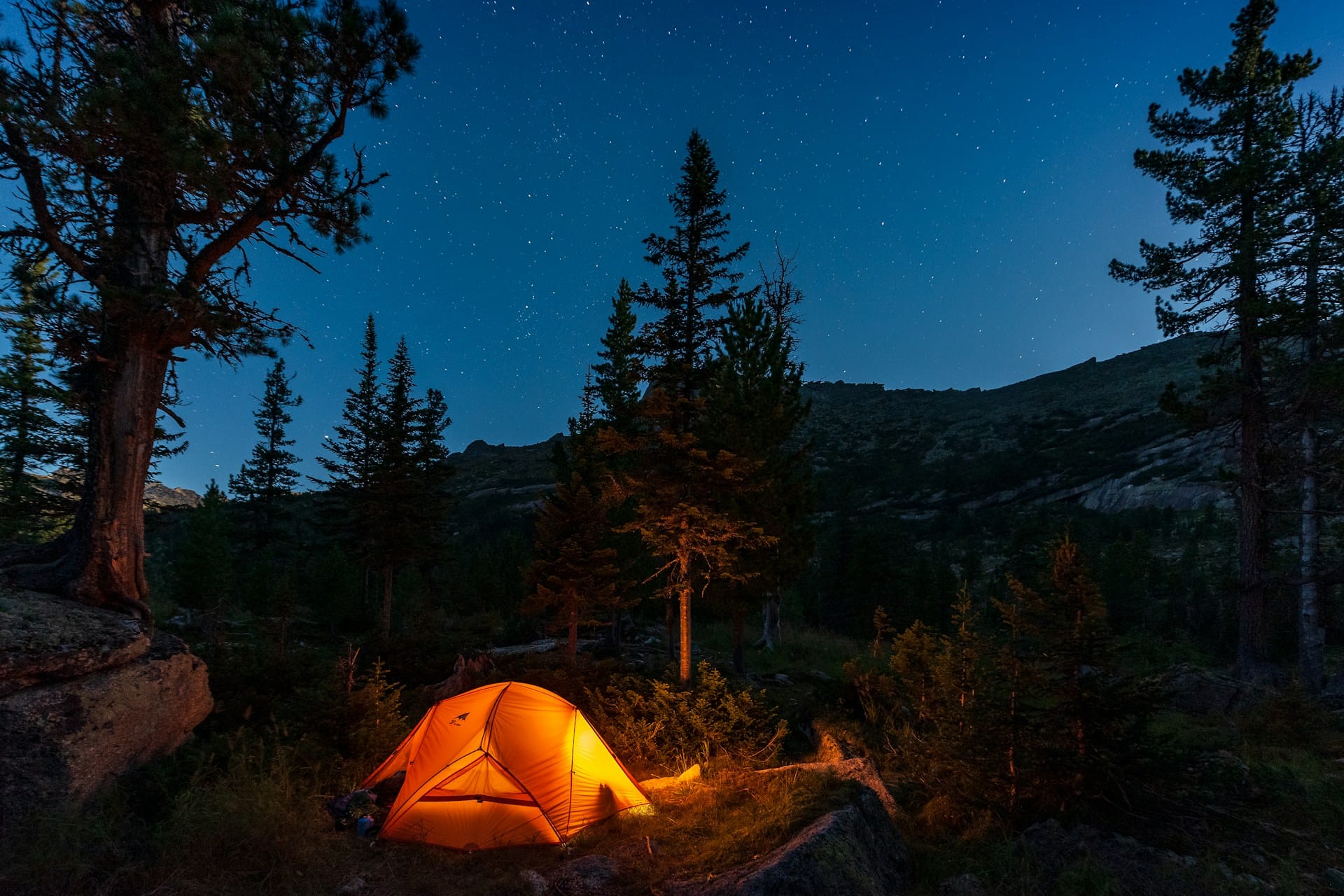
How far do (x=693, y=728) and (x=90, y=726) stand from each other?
8.12 m

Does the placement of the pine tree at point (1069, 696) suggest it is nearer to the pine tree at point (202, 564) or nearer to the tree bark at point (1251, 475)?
the tree bark at point (1251, 475)

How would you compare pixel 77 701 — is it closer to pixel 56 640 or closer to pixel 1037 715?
pixel 56 640

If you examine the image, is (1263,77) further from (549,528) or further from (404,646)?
(404,646)

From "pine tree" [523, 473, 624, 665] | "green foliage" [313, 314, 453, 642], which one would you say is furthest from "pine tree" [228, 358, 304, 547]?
"pine tree" [523, 473, 624, 665]

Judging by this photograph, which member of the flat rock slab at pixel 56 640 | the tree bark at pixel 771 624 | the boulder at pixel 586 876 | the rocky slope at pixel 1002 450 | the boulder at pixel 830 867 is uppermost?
the rocky slope at pixel 1002 450

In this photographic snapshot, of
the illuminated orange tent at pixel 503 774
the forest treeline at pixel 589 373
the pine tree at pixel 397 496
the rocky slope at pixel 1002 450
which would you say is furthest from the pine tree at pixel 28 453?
the rocky slope at pixel 1002 450

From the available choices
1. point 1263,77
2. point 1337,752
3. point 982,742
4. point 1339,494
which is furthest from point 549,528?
point 1263,77

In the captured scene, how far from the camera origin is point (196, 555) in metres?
25.8

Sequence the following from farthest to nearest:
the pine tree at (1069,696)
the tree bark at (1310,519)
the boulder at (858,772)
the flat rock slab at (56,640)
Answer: the tree bark at (1310,519)
the boulder at (858,772)
the pine tree at (1069,696)
the flat rock slab at (56,640)

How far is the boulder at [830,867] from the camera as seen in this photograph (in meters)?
5.07

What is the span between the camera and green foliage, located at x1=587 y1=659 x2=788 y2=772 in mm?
9680

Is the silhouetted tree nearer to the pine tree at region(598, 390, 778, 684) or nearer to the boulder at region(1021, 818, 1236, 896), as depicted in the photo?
the pine tree at region(598, 390, 778, 684)

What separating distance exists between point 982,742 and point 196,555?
32.4 metres

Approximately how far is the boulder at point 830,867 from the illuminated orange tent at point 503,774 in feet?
8.32
